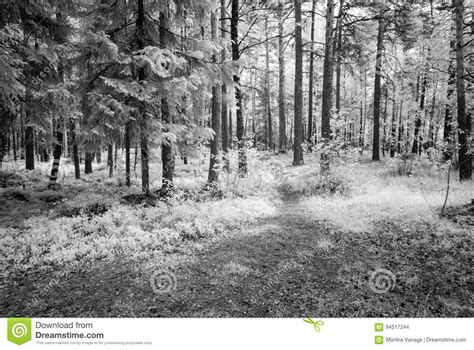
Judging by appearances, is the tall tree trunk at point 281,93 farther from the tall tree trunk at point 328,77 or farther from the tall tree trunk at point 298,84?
the tall tree trunk at point 328,77

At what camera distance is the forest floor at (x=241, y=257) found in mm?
3619

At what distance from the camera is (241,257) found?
4.93 meters

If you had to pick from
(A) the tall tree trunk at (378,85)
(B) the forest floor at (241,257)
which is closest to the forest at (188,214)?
(B) the forest floor at (241,257)

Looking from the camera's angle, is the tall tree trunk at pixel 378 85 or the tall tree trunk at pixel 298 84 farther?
the tall tree trunk at pixel 378 85

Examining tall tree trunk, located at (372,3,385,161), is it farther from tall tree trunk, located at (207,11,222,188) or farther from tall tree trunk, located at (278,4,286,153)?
tall tree trunk, located at (207,11,222,188)

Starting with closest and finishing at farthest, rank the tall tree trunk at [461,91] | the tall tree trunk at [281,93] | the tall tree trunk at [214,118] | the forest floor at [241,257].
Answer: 1. the forest floor at [241,257]
2. the tall tree trunk at [461,91]
3. the tall tree trunk at [214,118]
4. the tall tree trunk at [281,93]

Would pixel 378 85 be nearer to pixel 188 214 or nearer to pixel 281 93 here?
pixel 281 93

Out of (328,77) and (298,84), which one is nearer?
(328,77)

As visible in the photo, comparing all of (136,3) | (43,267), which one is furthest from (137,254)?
(136,3)

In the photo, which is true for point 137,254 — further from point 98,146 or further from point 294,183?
point 294,183

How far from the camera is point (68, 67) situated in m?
8.20

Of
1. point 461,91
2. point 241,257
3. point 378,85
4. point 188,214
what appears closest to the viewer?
point 241,257

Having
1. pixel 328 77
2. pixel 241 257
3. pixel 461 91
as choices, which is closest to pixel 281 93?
pixel 328 77

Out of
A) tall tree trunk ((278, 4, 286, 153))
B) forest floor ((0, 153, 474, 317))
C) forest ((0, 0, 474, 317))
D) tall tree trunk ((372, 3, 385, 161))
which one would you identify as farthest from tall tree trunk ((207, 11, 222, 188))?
tall tree trunk ((372, 3, 385, 161))
